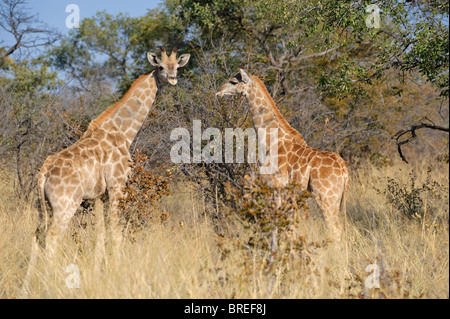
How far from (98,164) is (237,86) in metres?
2.52

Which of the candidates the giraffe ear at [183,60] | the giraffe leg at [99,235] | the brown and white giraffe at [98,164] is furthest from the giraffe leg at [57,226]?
the giraffe ear at [183,60]

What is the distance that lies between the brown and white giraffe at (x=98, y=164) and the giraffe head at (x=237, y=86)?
0.78 metres

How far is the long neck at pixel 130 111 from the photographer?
25.8ft

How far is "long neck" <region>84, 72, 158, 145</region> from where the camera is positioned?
7852 millimetres

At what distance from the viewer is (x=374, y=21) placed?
8055mm

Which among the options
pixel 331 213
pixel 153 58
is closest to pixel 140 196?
pixel 153 58

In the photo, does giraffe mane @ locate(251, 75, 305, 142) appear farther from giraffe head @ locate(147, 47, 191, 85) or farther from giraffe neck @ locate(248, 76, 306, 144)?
giraffe head @ locate(147, 47, 191, 85)

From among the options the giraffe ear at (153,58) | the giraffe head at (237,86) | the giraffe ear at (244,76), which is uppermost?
the giraffe ear at (153,58)

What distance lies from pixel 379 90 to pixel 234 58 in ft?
13.7

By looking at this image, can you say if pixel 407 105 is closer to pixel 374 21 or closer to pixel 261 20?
pixel 261 20

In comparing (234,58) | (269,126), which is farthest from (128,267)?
(234,58)

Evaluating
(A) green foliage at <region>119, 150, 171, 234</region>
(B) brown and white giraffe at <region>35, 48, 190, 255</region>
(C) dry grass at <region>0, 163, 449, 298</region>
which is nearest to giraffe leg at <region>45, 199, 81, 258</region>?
(B) brown and white giraffe at <region>35, 48, 190, 255</region>

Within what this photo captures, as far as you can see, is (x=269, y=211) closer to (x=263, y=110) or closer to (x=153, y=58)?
(x=263, y=110)

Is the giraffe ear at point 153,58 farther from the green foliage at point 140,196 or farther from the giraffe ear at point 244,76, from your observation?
the green foliage at point 140,196
